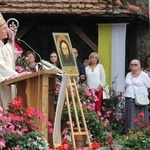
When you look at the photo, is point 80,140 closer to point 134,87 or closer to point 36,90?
point 36,90

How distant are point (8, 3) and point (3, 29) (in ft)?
21.2

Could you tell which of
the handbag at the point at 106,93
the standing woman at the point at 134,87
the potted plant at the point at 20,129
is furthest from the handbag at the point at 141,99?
the potted plant at the point at 20,129

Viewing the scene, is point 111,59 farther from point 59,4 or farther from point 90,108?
point 90,108

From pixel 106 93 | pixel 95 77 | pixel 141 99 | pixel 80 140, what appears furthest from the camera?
pixel 106 93

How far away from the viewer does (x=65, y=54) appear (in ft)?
25.7

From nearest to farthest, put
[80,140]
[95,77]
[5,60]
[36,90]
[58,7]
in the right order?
[36,90] → [5,60] → [80,140] → [95,77] → [58,7]

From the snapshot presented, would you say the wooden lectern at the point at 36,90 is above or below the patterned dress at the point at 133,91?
above

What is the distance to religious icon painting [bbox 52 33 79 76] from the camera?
7766 mm

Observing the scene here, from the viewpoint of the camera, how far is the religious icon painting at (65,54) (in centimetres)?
777

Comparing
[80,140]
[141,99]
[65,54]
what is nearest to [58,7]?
[141,99]

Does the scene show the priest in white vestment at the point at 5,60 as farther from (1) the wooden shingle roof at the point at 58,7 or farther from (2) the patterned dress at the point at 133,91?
(1) the wooden shingle roof at the point at 58,7

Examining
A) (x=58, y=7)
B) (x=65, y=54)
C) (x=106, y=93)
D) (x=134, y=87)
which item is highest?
Answer: (x=58, y=7)

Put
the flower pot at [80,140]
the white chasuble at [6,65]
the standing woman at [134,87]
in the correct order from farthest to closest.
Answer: the standing woman at [134,87], the flower pot at [80,140], the white chasuble at [6,65]

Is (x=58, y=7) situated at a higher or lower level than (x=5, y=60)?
higher
